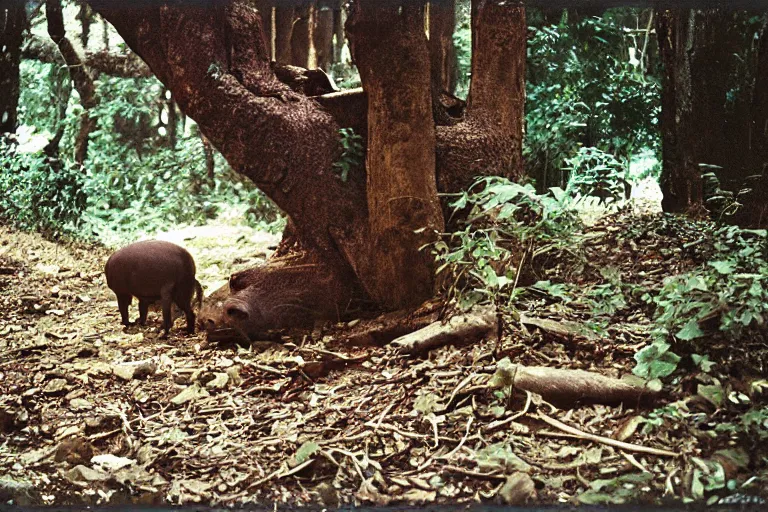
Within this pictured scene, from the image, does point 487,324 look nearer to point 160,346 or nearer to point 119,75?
point 160,346

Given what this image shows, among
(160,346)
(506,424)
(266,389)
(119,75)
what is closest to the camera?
(506,424)

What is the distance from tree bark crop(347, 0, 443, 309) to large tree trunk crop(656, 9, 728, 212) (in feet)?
3.47

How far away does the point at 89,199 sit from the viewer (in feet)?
11.4

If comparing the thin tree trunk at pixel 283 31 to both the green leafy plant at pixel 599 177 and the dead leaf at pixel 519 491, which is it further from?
the dead leaf at pixel 519 491

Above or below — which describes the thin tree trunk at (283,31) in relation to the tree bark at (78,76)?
above

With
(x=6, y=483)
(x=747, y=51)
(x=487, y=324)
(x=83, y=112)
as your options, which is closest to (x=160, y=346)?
(x=6, y=483)

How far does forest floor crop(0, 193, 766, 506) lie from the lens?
8.14 feet

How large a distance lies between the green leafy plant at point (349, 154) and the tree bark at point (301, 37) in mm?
562

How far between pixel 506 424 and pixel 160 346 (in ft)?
5.39

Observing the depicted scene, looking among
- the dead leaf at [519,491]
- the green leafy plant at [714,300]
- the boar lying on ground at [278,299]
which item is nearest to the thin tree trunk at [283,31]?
the boar lying on ground at [278,299]

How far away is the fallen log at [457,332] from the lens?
307cm

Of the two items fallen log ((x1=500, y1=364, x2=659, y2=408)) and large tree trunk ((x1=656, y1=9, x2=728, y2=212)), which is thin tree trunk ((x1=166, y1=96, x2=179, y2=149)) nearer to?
fallen log ((x1=500, y1=364, x2=659, y2=408))

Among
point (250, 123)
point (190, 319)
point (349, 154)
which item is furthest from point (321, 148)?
point (190, 319)

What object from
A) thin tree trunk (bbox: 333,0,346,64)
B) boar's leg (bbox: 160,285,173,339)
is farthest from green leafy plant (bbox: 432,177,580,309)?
boar's leg (bbox: 160,285,173,339)
